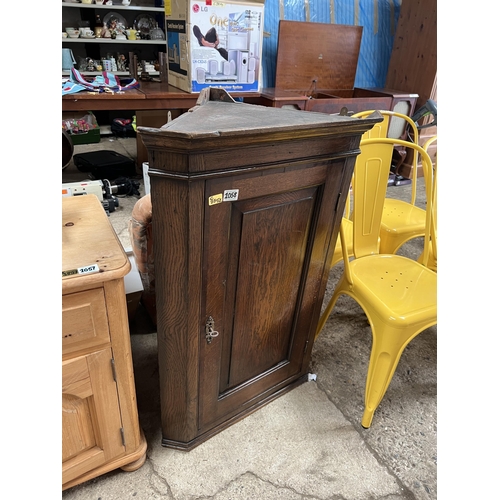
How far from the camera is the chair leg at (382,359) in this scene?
4.34 feet

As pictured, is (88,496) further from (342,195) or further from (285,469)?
(342,195)

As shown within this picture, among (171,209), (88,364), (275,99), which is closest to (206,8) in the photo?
(275,99)

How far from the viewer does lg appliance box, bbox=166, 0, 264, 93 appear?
2.36 m

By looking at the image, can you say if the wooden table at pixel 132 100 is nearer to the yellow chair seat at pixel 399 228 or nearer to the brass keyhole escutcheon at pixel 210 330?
the yellow chair seat at pixel 399 228

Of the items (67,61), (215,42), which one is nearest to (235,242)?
(215,42)

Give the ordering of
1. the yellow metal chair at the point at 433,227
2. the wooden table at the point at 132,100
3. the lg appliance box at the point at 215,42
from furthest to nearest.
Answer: the wooden table at the point at 132,100
the lg appliance box at the point at 215,42
the yellow metal chair at the point at 433,227

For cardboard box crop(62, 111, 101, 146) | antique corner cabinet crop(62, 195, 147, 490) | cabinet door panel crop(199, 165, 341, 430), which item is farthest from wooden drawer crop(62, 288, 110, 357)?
cardboard box crop(62, 111, 101, 146)

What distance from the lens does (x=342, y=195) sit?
1.17m

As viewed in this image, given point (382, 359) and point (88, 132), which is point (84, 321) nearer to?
point (382, 359)

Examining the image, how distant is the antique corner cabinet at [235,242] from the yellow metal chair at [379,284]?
0.71ft

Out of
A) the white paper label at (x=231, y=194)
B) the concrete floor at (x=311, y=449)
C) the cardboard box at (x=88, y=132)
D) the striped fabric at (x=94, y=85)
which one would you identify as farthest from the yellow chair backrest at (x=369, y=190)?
the cardboard box at (x=88, y=132)

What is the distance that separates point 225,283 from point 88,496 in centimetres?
80

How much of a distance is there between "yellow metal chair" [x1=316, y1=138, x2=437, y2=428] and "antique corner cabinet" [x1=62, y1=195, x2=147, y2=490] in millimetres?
827

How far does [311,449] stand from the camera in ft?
4.41
